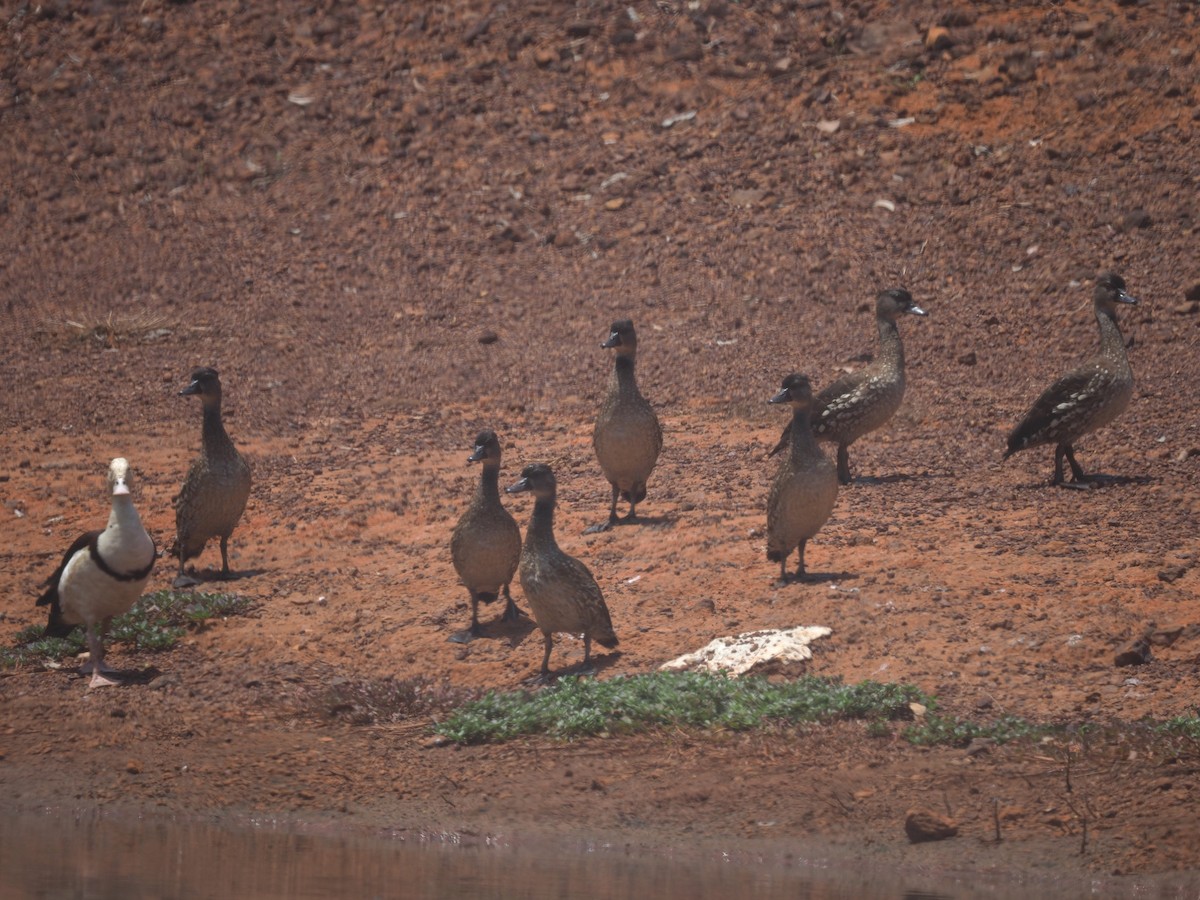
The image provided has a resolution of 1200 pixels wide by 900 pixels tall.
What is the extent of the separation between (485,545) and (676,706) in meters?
2.09

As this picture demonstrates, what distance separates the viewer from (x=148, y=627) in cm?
1123

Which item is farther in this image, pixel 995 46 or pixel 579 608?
pixel 995 46

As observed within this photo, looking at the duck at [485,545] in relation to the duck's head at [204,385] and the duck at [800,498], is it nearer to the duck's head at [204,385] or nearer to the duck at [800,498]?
the duck at [800,498]

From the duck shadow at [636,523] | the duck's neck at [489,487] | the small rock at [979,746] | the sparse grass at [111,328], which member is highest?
the sparse grass at [111,328]

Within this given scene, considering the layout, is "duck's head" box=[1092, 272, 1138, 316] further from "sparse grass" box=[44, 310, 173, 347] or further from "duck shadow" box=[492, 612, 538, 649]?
"sparse grass" box=[44, 310, 173, 347]

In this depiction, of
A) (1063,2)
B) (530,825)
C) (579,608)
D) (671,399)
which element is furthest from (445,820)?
(1063,2)

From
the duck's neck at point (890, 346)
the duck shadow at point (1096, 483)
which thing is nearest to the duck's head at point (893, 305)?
the duck's neck at point (890, 346)

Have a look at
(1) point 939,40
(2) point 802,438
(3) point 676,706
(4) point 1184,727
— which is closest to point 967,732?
(4) point 1184,727

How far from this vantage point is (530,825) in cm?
Answer: 830

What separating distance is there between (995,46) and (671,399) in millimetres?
8874

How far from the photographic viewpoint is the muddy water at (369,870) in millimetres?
7398

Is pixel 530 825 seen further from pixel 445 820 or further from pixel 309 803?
pixel 309 803

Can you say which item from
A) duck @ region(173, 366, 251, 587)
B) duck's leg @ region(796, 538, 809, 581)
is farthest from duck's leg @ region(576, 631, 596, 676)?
duck @ region(173, 366, 251, 587)

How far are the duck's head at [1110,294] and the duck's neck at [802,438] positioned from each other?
4.39m
